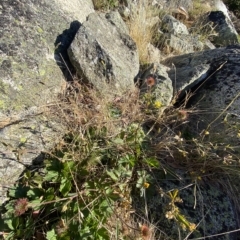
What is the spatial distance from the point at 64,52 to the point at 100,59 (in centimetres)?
32

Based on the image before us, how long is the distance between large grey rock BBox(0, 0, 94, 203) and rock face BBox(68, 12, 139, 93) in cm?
16

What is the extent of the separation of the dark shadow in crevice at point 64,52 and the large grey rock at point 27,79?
0.03ft

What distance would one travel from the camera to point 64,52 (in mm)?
2742

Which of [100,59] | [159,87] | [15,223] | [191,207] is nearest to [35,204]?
[15,223]

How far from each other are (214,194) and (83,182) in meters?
1.05

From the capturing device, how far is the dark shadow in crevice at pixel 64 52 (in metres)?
2.67

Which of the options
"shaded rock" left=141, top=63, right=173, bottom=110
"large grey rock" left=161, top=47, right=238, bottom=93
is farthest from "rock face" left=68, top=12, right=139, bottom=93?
"large grey rock" left=161, top=47, right=238, bottom=93

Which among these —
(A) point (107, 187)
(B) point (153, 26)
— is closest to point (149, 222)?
(A) point (107, 187)

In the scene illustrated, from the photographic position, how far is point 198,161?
2.47m

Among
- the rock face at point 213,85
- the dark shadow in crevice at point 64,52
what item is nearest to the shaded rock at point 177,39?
the rock face at point 213,85

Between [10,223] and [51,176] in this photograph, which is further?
[51,176]

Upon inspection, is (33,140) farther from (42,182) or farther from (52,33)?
(52,33)

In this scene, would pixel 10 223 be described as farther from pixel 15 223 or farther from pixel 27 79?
pixel 27 79

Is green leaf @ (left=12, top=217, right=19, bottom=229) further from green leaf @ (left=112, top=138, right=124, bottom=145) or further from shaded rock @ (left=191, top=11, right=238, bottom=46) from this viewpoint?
shaded rock @ (left=191, top=11, right=238, bottom=46)
